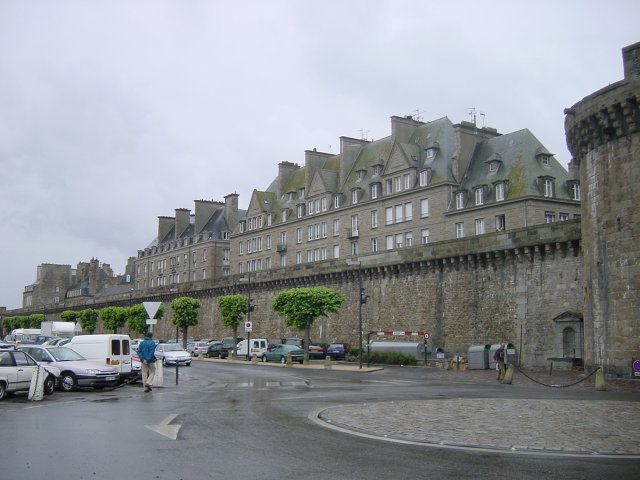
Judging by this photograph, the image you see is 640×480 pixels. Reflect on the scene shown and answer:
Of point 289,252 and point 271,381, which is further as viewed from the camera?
point 289,252

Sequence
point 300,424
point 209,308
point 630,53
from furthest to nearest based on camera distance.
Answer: point 209,308, point 630,53, point 300,424

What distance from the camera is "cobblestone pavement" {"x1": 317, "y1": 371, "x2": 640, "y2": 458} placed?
10.9 meters

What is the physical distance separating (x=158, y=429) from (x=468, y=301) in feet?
105

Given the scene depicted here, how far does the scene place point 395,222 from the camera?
204 ft

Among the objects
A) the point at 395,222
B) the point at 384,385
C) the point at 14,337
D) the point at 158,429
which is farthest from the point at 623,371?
the point at 14,337

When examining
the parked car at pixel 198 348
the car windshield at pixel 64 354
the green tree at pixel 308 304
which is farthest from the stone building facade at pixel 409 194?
the car windshield at pixel 64 354

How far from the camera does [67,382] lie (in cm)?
2267

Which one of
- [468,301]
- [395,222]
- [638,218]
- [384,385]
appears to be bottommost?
[384,385]

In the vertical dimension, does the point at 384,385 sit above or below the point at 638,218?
below

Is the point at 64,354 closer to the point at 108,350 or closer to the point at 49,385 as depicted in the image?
the point at 108,350

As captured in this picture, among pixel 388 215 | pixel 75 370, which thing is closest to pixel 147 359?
pixel 75 370

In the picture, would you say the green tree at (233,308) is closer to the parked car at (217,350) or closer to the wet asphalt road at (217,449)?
the parked car at (217,350)

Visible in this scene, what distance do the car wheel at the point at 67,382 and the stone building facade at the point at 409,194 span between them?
3250cm

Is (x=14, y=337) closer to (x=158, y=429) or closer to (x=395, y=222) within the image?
(x=395, y=222)
